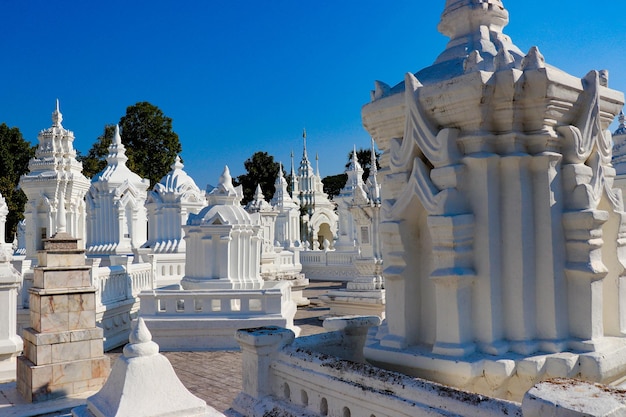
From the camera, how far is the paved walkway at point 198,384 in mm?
7262

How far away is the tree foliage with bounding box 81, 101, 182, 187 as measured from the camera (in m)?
46.9

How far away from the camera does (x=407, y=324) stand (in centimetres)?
423

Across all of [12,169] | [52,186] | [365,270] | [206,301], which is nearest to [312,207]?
[12,169]

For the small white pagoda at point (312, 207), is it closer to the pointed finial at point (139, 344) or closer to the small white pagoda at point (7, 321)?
the small white pagoda at point (7, 321)

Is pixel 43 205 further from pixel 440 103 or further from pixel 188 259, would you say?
pixel 440 103

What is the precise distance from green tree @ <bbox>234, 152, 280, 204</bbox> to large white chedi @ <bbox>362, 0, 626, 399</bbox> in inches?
2346

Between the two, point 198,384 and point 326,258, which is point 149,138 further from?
point 198,384

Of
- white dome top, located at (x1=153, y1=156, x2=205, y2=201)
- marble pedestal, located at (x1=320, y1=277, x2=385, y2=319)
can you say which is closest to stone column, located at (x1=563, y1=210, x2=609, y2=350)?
marble pedestal, located at (x1=320, y1=277, x2=385, y2=319)

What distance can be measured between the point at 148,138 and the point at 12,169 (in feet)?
35.6

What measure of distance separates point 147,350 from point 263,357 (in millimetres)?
1386

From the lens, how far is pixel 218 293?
37.8 ft

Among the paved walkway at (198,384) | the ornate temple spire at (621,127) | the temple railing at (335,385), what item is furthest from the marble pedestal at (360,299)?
the ornate temple spire at (621,127)

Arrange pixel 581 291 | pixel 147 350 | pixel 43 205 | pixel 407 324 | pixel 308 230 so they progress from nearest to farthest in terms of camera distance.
A: 1. pixel 581 291
2. pixel 407 324
3. pixel 147 350
4. pixel 43 205
5. pixel 308 230

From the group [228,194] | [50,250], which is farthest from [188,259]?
[50,250]
